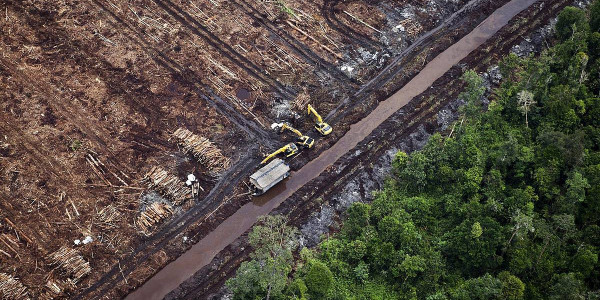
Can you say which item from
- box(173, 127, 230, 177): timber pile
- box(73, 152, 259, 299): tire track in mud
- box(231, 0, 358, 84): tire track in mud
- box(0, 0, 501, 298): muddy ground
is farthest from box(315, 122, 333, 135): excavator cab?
box(173, 127, 230, 177): timber pile

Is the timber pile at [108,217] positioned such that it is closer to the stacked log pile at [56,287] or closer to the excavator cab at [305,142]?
the stacked log pile at [56,287]

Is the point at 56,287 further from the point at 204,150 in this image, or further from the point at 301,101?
the point at 301,101

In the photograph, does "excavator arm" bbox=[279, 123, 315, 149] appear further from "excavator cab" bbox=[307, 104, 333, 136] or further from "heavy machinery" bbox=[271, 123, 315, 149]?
"excavator cab" bbox=[307, 104, 333, 136]

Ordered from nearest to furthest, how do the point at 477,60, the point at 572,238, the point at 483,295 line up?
1. the point at 483,295
2. the point at 572,238
3. the point at 477,60

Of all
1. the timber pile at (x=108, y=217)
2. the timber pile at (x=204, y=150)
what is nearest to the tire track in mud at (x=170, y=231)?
the timber pile at (x=204, y=150)

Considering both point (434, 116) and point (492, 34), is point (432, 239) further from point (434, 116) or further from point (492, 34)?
point (492, 34)

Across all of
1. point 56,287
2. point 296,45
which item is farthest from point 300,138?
point 56,287

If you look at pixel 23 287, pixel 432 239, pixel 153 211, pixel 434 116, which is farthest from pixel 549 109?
pixel 23 287

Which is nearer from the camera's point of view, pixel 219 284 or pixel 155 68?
pixel 219 284
